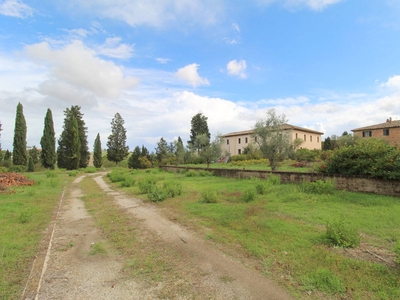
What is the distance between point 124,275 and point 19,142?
36.7 meters

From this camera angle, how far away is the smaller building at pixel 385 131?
119 ft

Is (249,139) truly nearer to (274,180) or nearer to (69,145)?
(69,145)

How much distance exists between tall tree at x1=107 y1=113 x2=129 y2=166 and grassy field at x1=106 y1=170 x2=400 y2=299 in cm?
3805

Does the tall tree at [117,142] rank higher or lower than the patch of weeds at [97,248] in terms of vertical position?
higher

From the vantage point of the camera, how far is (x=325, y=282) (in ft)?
10.1

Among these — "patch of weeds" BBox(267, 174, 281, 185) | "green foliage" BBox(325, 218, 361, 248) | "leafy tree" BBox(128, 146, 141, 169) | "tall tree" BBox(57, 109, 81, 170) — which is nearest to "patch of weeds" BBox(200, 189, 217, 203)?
"patch of weeds" BBox(267, 174, 281, 185)

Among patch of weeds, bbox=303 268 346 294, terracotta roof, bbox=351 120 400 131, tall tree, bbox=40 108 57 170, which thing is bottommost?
patch of weeds, bbox=303 268 346 294

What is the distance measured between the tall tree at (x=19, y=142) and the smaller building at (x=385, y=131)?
50.8m

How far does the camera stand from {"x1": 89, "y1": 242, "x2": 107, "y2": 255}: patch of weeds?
14.4ft

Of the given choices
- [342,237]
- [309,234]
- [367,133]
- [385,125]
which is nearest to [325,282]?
[342,237]

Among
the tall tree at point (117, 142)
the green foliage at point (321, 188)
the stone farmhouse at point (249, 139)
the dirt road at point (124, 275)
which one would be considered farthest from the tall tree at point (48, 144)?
the green foliage at point (321, 188)

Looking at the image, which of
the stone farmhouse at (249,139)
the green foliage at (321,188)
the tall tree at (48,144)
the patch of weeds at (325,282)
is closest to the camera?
the patch of weeds at (325,282)

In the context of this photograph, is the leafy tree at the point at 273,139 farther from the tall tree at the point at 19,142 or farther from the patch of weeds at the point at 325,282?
the tall tree at the point at 19,142

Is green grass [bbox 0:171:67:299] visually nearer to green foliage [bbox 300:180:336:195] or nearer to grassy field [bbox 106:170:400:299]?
grassy field [bbox 106:170:400:299]
